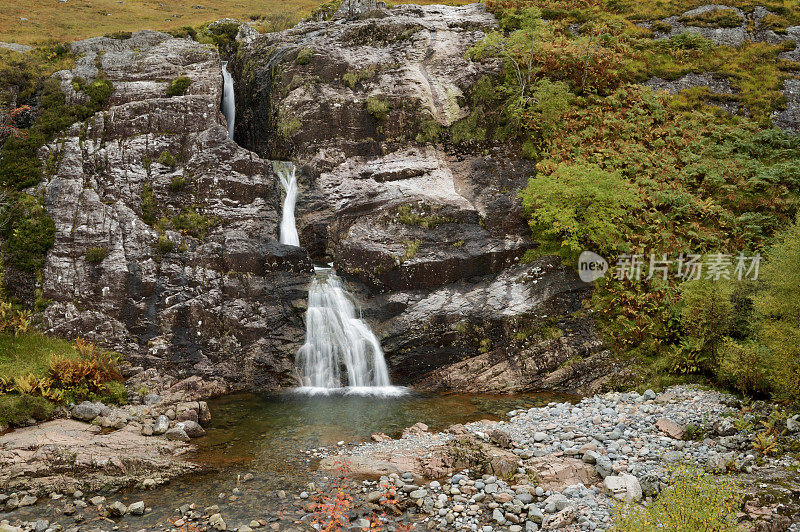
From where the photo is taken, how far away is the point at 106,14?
4622 cm

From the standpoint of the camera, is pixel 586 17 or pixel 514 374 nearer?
pixel 514 374

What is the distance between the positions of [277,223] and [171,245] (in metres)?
4.48

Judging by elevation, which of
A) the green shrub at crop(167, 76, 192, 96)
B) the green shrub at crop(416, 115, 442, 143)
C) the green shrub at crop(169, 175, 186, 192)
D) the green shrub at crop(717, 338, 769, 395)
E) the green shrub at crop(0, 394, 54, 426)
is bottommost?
the green shrub at crop(0, 394, 54, 426)

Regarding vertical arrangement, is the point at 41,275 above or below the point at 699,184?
below

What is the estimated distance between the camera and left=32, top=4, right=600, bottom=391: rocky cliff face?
728 inches

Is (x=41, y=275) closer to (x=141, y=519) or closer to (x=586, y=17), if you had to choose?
(x=141, y=519)

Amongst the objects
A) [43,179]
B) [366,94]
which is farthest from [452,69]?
[43,179]

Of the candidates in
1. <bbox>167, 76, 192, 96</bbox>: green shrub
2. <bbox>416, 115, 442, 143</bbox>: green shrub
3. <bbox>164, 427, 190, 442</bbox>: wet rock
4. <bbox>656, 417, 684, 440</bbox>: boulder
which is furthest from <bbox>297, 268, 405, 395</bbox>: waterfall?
<bbox>167, 76, 192, 96</bbox>: green shrub

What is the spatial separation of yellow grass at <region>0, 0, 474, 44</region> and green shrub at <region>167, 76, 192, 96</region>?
11568 mm

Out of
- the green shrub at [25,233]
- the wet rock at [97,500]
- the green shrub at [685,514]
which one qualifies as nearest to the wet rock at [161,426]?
the wet rock at [97,500]

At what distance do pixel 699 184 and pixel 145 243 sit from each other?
949 inches

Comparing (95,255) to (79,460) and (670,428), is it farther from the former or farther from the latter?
(670,428)

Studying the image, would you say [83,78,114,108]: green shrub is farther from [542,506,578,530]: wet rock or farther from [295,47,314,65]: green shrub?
[542,506,578,530]: wet rock

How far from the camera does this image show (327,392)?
702 inches
